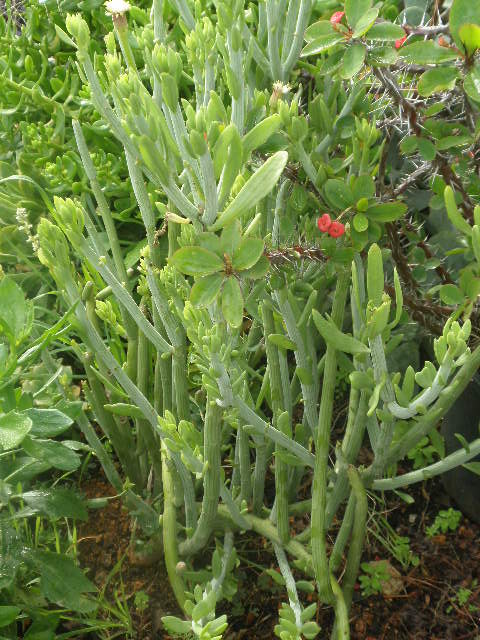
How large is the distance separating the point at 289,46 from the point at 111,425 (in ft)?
2.07

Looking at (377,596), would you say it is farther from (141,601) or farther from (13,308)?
(13,308)

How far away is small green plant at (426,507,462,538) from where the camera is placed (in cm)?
129

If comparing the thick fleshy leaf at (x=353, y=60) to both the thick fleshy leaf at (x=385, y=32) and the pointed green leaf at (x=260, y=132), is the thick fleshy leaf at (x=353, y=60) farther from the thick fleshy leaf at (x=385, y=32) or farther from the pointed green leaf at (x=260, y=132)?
the pointed green leaf at (x=260, y=132)

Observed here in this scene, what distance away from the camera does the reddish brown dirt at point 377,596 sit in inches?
45.4

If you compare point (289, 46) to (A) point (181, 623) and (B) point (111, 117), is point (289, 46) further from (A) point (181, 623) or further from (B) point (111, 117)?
(A) point (181, 623)

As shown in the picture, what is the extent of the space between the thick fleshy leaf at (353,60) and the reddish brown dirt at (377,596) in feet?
2.58

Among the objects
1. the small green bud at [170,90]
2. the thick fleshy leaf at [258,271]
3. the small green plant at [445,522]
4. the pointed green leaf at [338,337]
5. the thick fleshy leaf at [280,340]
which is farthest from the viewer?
the small green plant at [445,522]

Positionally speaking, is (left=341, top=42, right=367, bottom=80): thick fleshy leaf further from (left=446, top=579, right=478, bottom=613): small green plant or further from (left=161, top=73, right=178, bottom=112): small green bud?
(left=446, top=579, right=478, bottom=613): small green plant

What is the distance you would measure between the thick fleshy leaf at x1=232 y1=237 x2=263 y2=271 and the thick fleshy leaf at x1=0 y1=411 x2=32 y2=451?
0.30 metres

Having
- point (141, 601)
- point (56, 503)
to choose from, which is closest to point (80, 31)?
point (56, 503)

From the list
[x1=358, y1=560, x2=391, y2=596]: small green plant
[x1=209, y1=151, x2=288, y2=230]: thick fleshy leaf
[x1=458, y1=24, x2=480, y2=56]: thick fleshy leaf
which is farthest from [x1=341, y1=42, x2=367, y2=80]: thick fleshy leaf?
[x1=358, y1=560, x2=391, y2=596]: small green plant

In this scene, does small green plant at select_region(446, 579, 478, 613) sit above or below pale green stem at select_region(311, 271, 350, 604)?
below

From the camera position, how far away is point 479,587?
3.95ft

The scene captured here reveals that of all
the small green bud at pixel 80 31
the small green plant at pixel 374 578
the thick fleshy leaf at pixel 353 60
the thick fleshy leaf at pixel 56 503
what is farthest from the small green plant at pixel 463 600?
the small green bud at pixel 80 31
